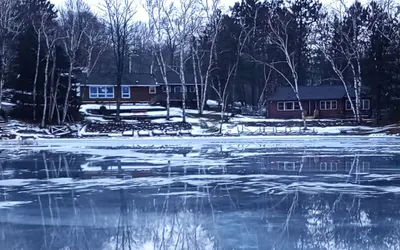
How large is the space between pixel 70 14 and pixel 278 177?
172 ft

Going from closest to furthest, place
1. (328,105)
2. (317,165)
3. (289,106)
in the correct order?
(317,165), (328,105), (289,106)

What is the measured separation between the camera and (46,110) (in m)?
55.1

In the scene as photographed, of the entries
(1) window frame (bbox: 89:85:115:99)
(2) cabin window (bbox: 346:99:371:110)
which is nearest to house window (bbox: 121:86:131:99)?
(1) window frame (bbox: 89:85:115:99)

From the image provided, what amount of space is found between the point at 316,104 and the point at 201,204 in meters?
55.3

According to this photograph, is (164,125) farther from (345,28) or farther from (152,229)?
(152,229)

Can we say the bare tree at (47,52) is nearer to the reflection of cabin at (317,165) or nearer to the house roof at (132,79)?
the house roof at (132,79)

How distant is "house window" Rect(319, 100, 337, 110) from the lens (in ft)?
220

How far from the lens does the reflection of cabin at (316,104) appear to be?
66625 millimetres

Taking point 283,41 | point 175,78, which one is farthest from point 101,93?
point 283,41

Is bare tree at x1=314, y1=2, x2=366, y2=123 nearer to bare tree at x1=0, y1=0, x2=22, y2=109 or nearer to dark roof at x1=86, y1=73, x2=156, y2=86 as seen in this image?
dark roof at x1=86, y1=73, x2=156, y2=86

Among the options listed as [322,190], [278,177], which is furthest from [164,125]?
[322,190]

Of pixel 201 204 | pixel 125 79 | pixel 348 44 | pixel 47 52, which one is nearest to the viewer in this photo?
pixel 201 204

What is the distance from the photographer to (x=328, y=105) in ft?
221

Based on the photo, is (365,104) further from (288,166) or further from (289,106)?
(288,166)
